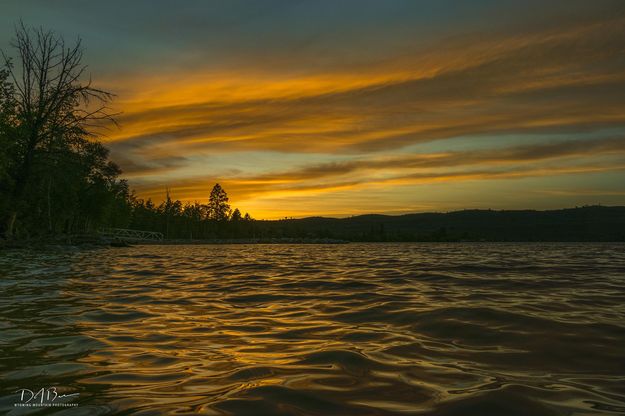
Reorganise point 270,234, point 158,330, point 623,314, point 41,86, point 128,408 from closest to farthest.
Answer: point 128,408 < point 158,330 < point 623,314 < point 41,86 < point 270,234

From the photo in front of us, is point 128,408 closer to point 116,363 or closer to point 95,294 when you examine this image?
point 116,363

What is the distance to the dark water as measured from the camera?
3.07 m

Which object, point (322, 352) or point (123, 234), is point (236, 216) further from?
point (322, 352)

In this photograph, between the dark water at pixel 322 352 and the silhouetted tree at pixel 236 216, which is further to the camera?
the silhouetted tree at pixel 236 216

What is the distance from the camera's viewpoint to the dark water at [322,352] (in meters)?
3.07

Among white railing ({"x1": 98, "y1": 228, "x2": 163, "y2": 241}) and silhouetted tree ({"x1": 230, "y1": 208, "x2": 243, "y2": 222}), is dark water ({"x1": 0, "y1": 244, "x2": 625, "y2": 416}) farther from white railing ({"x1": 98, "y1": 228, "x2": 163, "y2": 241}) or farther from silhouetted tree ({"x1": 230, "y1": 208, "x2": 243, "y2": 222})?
silhouetted tree ({"x1": 230, "y1": 208, "x2": 243, "y2": 222})

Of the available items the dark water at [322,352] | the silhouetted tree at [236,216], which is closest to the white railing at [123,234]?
the silhouetted tree at [236,216]

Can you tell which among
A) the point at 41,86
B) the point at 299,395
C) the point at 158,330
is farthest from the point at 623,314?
the point at 41,86

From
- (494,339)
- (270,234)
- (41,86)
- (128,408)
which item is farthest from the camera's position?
(270,234)

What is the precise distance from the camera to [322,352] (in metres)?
4.38

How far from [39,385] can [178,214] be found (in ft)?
395

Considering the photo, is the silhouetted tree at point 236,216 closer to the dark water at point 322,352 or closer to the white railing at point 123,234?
the white railing at point 123,234

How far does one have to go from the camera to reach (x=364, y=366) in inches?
153

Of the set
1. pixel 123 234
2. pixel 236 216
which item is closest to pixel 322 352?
pixel 123 234
